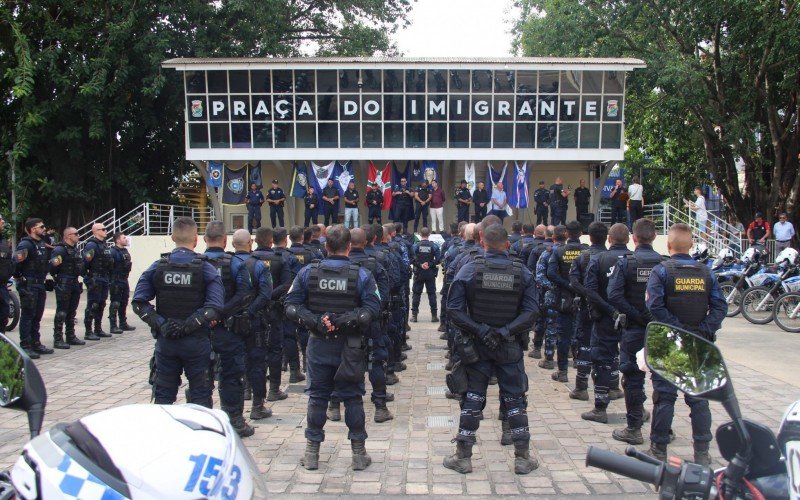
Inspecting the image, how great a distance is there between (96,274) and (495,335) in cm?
877

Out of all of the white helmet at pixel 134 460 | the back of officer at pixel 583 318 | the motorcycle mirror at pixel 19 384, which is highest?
the motorcycle mirror at pixel 19 384

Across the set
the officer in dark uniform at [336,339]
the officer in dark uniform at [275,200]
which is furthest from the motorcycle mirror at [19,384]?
the officer in dark uniform at [275,200]

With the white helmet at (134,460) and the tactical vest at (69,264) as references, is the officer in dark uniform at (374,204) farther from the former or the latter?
the white helmet at (134,460)

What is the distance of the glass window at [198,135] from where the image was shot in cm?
2328

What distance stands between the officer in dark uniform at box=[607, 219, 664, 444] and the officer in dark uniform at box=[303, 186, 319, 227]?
17.3 metres

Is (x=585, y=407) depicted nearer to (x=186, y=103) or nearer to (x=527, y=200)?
(x=527, y=200)

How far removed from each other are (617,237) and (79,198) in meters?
22.7

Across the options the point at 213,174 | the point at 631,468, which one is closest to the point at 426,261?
the point at 631,468

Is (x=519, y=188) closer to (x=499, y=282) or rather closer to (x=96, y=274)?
(x=96, y=274)

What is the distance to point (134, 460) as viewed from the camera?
1.56 meters

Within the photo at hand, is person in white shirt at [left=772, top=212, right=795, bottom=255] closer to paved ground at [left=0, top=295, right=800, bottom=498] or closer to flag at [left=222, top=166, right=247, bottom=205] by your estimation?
paved ground at [left=0, top=295, right=800, bottom=498]

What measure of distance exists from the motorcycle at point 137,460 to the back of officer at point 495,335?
10.7ft

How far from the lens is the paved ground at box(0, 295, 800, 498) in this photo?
467 centimetres

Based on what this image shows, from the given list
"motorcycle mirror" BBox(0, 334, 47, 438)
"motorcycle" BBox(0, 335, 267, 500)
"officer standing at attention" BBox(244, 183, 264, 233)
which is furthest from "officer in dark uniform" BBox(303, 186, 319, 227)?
"motorcycle" BBox(0, 335, 267, 500)
